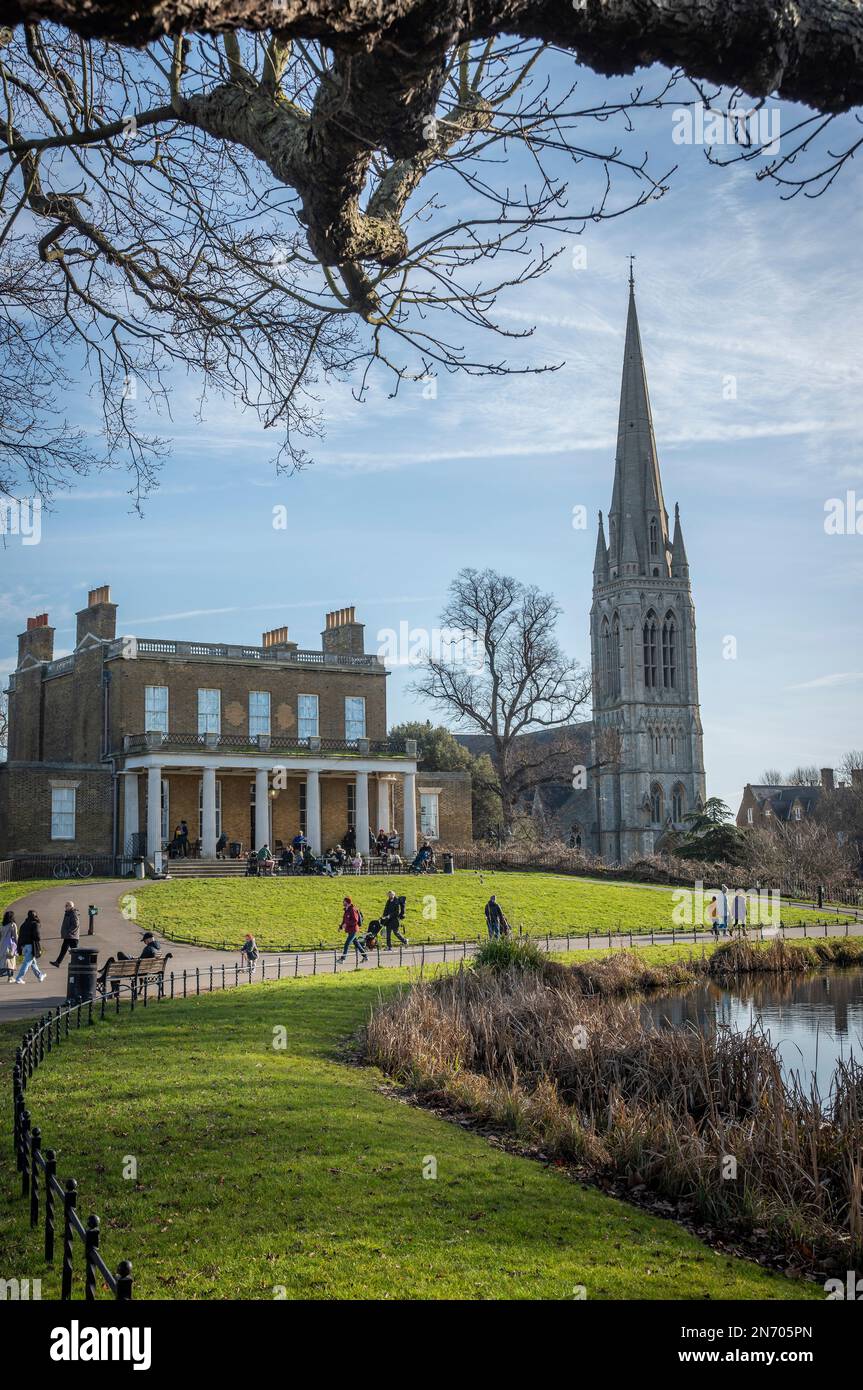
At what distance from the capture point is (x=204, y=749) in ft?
148

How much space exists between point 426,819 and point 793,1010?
3279 cm

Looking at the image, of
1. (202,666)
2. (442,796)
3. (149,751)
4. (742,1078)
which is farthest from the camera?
(442,796)

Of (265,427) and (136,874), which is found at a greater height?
(265,427)

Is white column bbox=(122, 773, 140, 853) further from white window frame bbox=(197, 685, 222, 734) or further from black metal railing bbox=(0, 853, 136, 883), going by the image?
white window frame bbox=(197, 685, 222, 734)

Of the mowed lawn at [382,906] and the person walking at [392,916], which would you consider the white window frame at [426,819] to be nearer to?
the mowed lawn at [382,906]

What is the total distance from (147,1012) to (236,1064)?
4.97 m

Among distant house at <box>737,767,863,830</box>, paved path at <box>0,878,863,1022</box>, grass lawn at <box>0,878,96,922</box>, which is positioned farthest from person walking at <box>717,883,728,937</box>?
distant house at <box>737,767,863,830</box>

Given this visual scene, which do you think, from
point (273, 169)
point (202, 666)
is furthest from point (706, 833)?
point (273, 169)

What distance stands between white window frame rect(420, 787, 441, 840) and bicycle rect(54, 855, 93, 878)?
17.2m

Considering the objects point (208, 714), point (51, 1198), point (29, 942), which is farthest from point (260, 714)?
point (51, 1198)

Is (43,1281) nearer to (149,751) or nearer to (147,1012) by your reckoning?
(147,1012)

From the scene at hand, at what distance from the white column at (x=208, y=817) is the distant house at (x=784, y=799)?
53901mm

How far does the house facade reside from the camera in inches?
1722
